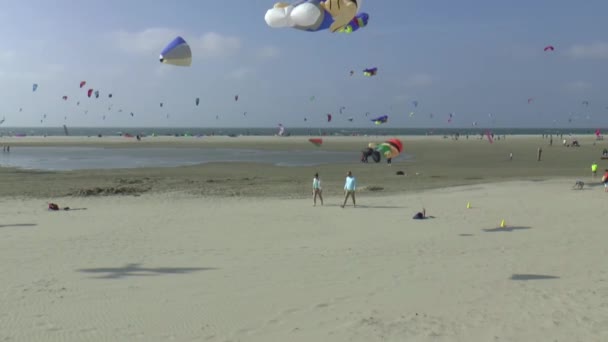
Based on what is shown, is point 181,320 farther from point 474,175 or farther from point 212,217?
point 474,175

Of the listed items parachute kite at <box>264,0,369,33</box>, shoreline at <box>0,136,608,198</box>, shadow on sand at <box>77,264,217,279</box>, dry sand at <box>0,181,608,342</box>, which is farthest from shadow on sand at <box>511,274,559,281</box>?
shoreline at <box>0,136,608,198</box>

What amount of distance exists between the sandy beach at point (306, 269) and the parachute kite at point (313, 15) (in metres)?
4.57

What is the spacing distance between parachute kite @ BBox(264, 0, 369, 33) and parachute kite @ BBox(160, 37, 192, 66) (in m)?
5.23

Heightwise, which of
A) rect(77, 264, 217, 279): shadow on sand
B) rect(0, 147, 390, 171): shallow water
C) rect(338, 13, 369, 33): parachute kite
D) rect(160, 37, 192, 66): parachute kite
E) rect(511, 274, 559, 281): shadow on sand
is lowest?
rect(0, 147, 390, 171): shallow water

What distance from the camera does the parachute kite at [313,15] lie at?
445 inches

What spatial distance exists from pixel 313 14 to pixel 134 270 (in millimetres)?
6486

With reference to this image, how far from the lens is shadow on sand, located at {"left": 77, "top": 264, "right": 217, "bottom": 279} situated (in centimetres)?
782

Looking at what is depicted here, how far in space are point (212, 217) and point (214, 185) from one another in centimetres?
865

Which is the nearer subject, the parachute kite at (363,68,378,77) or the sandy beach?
the sandy beach

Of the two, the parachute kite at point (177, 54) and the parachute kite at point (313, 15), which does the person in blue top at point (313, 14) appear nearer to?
the parachute kite at point (313, 15)

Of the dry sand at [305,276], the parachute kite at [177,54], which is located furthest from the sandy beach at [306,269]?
the parachute kite at [177,54]

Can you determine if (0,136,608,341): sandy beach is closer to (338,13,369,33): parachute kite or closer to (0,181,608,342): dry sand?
(0,181,608,342): dry sand

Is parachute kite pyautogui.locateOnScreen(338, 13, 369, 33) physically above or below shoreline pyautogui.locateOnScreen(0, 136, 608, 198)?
above

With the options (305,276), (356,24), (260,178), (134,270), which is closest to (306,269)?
(305,276)
